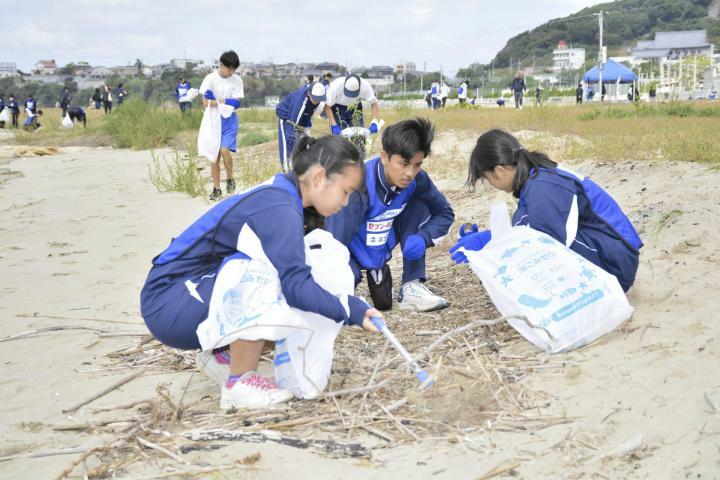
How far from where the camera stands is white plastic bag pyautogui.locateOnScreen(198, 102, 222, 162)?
7.38 metres

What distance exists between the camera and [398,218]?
3.98 m

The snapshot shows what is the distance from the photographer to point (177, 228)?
627 centimetres

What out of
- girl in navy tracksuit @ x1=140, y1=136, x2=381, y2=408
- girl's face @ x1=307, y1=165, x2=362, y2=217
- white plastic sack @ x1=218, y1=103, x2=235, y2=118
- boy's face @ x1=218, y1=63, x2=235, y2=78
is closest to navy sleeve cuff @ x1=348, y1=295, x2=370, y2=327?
girl in navy tracksuit @ x1=140, y1=136, x2=381, y2=408

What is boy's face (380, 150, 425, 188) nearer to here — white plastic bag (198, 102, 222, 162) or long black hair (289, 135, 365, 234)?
long black hair (289, 135, 365, 234)

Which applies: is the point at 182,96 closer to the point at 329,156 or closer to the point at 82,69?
the point at 329,156

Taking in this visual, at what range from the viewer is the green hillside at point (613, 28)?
12950 centimetres

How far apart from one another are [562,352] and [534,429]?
0.65 m

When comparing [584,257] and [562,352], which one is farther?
[584,257]

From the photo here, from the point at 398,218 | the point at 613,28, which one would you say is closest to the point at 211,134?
the point at 398,218

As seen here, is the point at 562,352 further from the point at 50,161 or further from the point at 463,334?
the point at 50,161

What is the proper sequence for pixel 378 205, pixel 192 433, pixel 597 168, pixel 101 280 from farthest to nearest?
pixel 597 168 → pixel 101 280 → pixel 378 205 → pixel 192 433

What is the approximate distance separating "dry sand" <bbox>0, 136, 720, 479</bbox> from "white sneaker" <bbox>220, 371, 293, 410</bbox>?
27 cm

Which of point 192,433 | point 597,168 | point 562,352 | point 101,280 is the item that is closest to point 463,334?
point 562,352

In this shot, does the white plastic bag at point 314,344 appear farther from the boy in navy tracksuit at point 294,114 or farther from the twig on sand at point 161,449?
the boy in navy tracksuit at point 294,114
